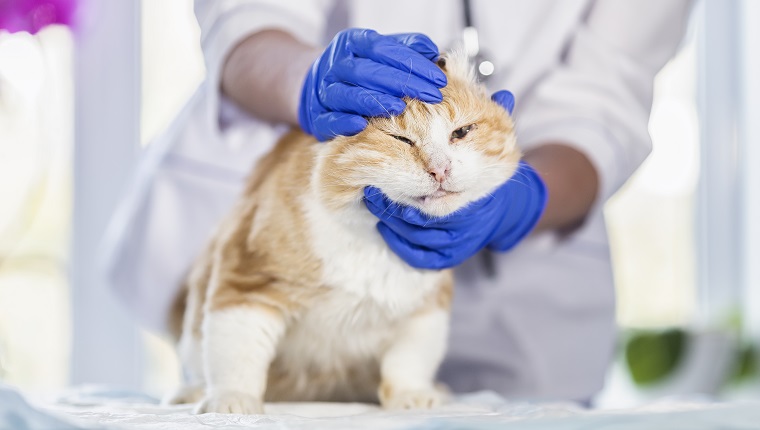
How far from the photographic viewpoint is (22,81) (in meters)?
2.47

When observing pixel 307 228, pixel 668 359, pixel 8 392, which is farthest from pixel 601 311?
pixel 668 359

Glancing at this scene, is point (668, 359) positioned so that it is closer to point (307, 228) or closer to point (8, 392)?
point (307, 228)

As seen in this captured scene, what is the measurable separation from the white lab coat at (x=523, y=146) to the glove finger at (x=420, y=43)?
17.8 inches

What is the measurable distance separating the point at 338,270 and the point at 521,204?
1.03 feet

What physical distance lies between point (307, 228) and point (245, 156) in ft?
1.48

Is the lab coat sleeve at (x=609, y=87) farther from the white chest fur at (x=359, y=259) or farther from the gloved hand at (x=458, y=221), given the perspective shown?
the white chest fur at (x=359, y=259)

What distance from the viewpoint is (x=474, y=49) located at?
1438 millimetres

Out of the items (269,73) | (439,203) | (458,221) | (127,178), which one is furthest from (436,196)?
(127,178)

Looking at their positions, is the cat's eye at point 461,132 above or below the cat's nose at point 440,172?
above

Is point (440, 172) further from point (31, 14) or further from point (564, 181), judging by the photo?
point (31, 14)

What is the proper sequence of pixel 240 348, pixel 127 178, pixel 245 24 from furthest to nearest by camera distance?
pixel 127 178 < pixel 245 24 < pixel 240 348

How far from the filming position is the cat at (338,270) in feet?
3.41

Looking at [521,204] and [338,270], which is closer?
[338,270]

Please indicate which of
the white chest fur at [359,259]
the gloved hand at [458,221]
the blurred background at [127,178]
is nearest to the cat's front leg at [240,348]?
the white chest fur at [359,259]
